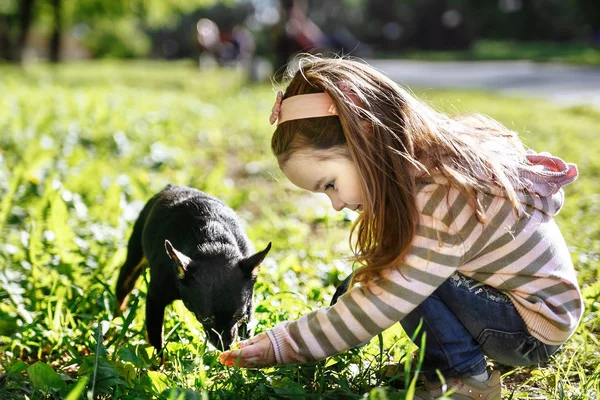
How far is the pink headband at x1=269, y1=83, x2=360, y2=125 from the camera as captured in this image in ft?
7.43

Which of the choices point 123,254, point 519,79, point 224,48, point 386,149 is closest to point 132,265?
point 123,254

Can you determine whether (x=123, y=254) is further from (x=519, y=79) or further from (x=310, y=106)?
(x=519, y=79)

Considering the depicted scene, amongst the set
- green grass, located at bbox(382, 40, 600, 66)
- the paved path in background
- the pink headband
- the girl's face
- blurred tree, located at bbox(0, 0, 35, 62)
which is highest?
blurred tree, located at bbox(0, 0, 35, 62)

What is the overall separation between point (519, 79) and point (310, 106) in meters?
16.3

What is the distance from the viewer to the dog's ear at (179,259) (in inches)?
98.1

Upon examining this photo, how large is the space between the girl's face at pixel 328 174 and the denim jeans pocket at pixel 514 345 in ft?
1.98

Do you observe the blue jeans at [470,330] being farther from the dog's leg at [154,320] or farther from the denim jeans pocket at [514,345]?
the dog's leg at [154,320]

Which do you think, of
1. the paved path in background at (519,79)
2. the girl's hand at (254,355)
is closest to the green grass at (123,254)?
the girl's hand at (254,355)

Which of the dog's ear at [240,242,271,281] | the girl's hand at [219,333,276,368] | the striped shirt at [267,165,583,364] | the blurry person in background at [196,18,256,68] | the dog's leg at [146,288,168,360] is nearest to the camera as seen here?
the striped shirt at [267,165,583,364]

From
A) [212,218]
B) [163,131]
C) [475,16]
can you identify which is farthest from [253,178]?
[475,16]

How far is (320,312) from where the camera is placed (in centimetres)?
228

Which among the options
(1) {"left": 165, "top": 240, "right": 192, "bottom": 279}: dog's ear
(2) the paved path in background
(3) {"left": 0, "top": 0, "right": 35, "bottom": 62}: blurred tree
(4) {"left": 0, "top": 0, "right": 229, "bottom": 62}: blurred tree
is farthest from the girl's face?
(3) {"left": 0, "top": 0, "right": 35, "bottom": 62}: blurred tree

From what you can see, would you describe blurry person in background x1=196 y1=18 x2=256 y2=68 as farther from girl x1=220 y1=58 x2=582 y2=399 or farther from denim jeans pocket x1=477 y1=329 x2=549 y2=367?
denim jeans pocket x1=477 y1=329 x2=549 y2=367

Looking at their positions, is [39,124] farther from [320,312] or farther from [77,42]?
[77,42]
